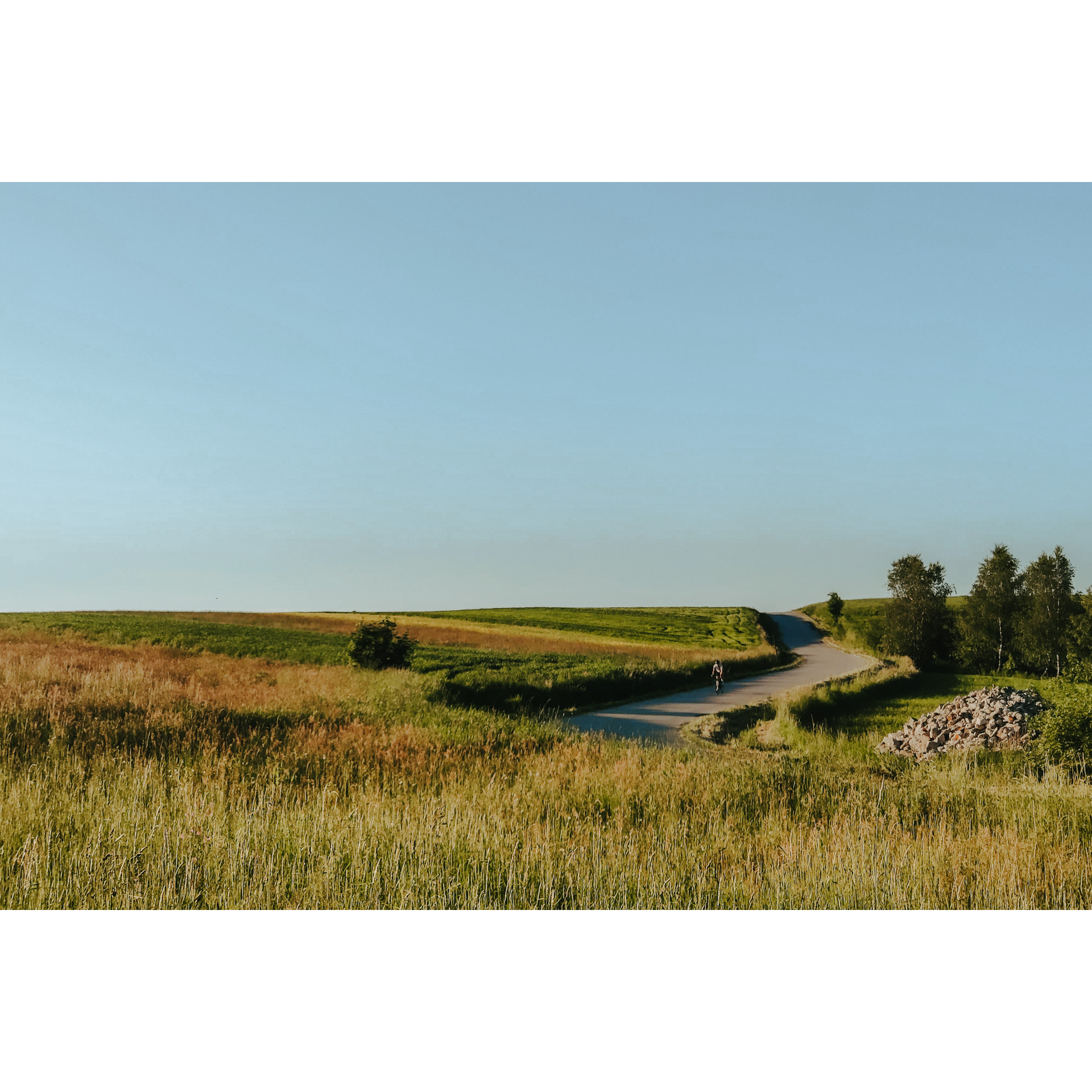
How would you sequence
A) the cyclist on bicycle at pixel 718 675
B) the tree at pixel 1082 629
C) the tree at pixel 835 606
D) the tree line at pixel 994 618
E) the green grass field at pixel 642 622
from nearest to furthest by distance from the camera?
the cyclist on bicycle at pixel 718 675 → the tree at pixel 1082 629 → the tree line at pixel 994 618 → the green grass field at pixel 642 622 → the tree at pixel 835 606

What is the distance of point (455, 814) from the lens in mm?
6992

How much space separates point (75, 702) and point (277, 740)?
12.3 ft

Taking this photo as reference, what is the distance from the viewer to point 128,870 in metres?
5.50

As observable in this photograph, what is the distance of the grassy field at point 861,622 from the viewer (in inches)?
1679

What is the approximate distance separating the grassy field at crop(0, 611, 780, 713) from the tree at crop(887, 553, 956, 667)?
32.5ft

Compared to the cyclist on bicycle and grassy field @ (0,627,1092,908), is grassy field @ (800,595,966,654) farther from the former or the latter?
grassy field @ (0,627,1092,908)

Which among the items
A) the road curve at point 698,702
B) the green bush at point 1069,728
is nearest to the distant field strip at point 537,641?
the road curve at point 698,702

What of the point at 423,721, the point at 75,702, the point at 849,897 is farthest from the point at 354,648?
the point at 849,897

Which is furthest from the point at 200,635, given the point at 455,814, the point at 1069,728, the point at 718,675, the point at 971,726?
A: the point at 1069,728

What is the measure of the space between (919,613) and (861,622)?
12205mm

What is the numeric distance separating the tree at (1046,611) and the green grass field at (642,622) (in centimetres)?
1479

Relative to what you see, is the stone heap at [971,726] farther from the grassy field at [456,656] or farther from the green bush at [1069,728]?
the grassy field at [456,656]

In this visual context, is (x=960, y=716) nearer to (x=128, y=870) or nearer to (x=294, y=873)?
(x=294, y=873)

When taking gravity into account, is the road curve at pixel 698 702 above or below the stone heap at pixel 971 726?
below
